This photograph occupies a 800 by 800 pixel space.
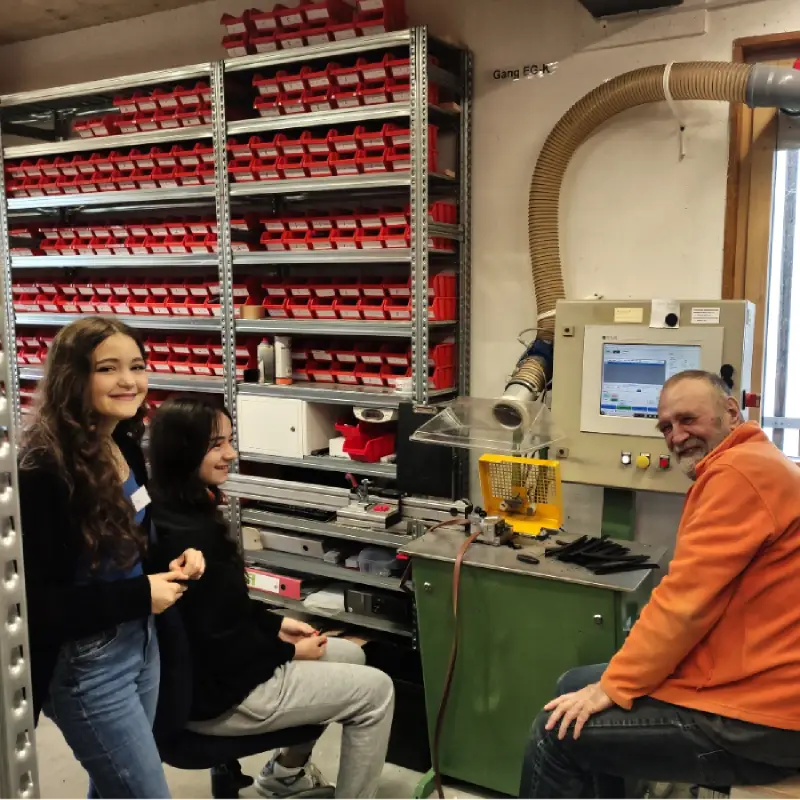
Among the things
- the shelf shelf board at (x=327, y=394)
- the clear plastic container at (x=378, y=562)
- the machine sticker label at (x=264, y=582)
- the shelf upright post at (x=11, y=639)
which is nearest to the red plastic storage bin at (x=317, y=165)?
the shelf shelf board at (x=327, y=394)

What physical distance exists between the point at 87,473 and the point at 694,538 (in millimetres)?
1200

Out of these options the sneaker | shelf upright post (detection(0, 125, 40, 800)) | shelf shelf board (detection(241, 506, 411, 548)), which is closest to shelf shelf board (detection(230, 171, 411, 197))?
shelf shelf board (detection(241, 506, 411, 548))

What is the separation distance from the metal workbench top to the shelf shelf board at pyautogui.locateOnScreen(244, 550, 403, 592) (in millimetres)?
601

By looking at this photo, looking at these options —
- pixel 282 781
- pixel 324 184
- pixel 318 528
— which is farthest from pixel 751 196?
pixel 282 781

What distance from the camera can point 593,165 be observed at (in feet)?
9.05

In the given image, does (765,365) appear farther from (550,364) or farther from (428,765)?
(428,765)

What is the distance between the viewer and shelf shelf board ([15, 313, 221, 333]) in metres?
3.23

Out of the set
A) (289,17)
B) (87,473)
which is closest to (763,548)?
(87,473)

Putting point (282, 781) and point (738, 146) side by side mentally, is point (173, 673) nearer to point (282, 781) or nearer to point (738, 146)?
point (282, 781)

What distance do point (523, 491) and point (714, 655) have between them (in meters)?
0.84

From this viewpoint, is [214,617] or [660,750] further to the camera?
[214,617]

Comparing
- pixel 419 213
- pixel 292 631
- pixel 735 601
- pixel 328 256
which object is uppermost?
pixel 419 213

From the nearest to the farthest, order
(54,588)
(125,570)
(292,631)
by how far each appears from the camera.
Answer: (54,588), (125,570), (292,631)

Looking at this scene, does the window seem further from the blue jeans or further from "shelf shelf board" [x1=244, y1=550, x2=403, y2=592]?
the blue jeans
